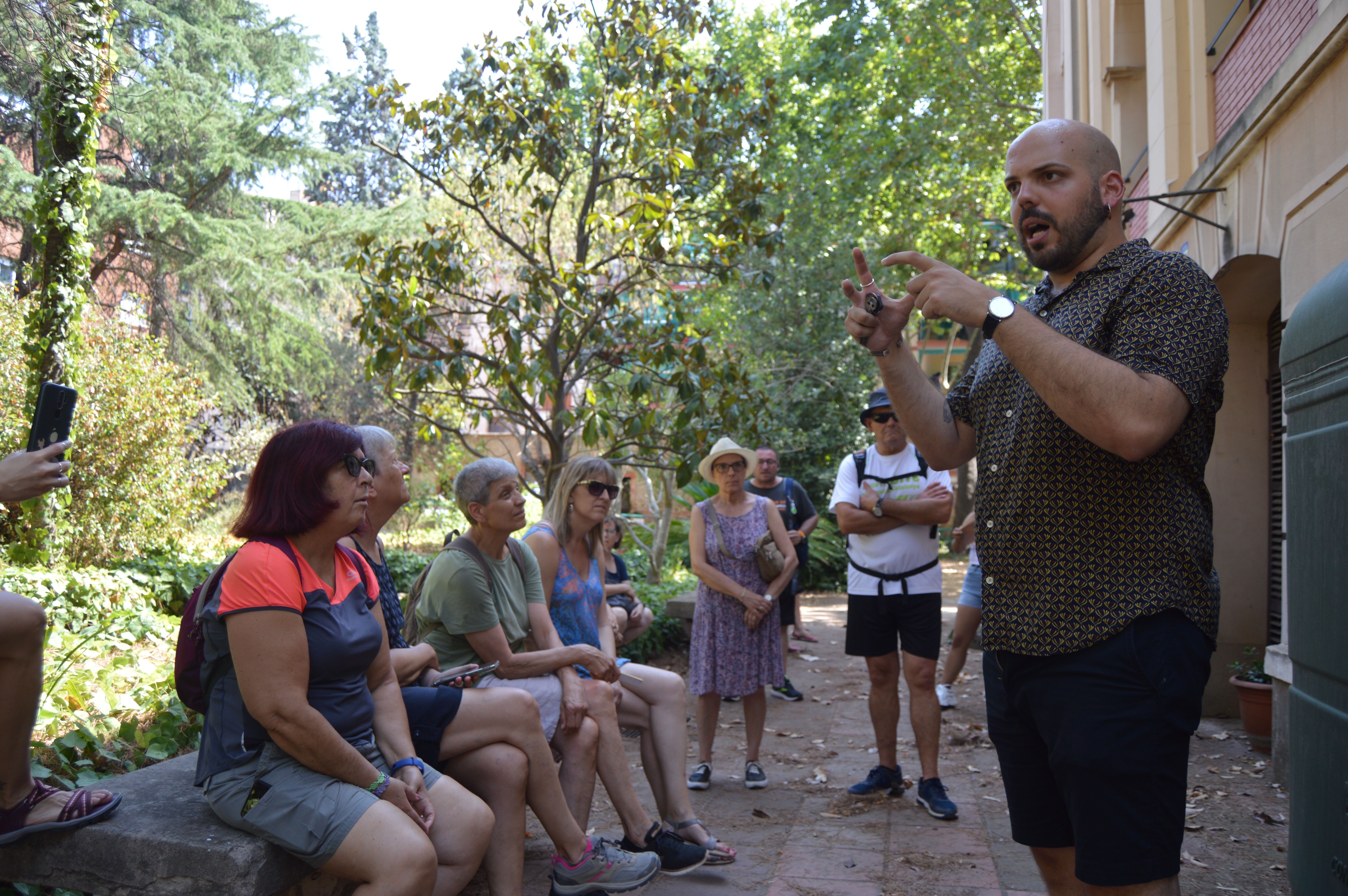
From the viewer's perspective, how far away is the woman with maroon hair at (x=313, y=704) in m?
2.66

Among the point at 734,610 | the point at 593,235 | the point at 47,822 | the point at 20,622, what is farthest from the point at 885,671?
the point at 593,235

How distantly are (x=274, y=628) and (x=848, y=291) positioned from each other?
178cm

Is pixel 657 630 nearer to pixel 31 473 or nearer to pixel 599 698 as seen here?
pixel 599 698

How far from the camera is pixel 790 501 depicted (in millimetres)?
9320

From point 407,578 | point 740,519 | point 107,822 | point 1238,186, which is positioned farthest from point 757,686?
point 407,578

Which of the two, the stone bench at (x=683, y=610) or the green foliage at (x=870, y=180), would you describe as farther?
the green foliage at (x=870, y=180)

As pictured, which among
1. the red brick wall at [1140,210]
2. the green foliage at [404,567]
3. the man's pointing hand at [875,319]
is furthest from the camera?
the green foliage at [404,567]

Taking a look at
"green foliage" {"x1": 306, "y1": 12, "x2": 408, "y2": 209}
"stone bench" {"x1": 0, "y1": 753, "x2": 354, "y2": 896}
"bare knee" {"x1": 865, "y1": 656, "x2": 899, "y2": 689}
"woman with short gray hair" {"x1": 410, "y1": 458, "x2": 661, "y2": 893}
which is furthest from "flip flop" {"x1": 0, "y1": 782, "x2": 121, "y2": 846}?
"green foliage" {"x1": 306, "y1": 12, "x2": 408, "y2": 209}

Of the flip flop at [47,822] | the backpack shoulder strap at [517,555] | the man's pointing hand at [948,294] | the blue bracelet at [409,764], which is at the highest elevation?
the man's pointing hand at [948,294]

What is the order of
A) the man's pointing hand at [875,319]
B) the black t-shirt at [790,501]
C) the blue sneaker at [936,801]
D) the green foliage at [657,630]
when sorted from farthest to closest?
the black t-shirt at [790,501], the green foliage at [657,630], the blue sneaker at [936,801], the man's pointing hand at [875,319]

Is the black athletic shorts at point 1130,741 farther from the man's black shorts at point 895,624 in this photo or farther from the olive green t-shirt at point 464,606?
the man's black shorts at point 895,624

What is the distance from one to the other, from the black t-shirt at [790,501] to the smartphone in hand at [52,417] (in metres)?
6.50

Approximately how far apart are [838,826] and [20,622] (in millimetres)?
3717

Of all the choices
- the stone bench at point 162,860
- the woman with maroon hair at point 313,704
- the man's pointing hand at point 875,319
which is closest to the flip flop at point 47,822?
the stone bench at point 162,860
